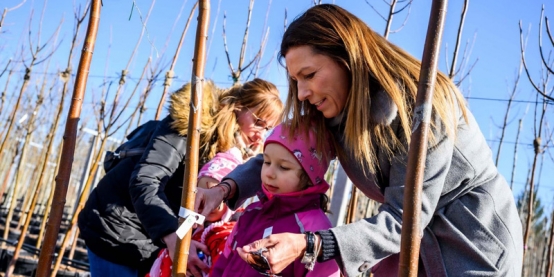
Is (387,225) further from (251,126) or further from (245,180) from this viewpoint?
(251,126)

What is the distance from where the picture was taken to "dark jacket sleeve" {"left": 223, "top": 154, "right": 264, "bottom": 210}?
78.4 inches

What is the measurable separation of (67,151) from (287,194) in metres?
0.69

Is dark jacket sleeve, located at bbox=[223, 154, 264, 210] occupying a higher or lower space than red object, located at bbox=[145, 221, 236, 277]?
higher

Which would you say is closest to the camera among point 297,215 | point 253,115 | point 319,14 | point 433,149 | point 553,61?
Answer: point 433,149

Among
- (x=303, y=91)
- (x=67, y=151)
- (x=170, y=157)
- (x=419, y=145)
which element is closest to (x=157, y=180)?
(x=170, y=157)

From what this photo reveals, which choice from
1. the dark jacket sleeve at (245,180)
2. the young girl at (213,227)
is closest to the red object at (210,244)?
the young girl at (213,227)

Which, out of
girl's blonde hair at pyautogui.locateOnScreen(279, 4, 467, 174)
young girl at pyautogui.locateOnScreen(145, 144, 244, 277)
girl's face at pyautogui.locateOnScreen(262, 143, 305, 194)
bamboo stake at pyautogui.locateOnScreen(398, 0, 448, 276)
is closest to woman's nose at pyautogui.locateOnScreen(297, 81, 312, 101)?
girl's blonde hair at pyautogui.locateOnScreen(279, 4, 467, 174)

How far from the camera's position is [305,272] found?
1.63 m

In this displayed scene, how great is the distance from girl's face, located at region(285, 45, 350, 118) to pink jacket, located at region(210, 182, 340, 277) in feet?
1.18

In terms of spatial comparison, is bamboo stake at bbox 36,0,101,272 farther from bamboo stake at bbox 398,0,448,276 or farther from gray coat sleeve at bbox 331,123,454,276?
bamboo stake at bbox 398,0,448,276

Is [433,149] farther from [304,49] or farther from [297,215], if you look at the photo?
[297,215]

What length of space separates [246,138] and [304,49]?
1045 mm

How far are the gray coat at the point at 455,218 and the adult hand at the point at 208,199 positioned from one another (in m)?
0.63

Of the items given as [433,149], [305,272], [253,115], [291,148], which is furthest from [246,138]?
[433,149]
